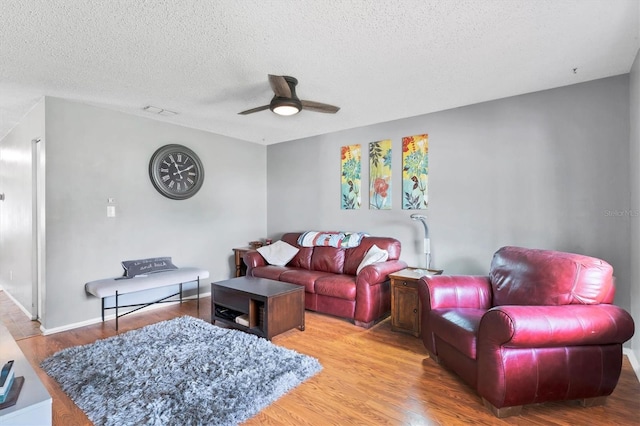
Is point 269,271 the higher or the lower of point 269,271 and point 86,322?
the higher

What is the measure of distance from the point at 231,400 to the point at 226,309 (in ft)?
5.04

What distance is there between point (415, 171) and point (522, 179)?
45.2 inches

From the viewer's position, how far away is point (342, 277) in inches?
145

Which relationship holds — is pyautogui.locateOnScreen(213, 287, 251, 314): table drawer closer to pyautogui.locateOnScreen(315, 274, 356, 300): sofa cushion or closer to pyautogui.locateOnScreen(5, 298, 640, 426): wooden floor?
pyautogui.locateOnScreen(5, 298, 640, 426): wooden floor

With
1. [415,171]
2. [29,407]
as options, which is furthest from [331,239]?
[29,407]

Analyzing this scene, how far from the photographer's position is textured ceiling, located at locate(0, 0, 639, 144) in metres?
1.89

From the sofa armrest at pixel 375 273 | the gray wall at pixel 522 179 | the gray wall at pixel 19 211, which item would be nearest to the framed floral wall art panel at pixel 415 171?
the gray wall at pixel 522 179

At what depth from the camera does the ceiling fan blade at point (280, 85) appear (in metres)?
2.46

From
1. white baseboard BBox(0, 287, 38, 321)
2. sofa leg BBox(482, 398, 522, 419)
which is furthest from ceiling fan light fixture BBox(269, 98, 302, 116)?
white baseboard BBox(0, 287, 38, 321)

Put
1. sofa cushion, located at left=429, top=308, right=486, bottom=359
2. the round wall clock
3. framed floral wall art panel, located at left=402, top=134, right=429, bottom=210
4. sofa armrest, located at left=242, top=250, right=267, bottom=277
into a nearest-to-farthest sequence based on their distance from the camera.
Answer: sofa cushion, located at left=429, top=308, right=486, bottom=359
framed floral wall art panel, located at left=402, top=134, right=429, bottom=210
the round wall clock
sofa armrest, located at left=242, top=250, right=267, bottom=277

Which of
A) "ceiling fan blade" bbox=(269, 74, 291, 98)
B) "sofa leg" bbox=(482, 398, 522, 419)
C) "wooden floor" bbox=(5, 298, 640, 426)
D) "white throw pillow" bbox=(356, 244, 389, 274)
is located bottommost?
"wooden floor" bbox=(5, 298, 640, 426)

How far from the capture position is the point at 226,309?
11.2 ft

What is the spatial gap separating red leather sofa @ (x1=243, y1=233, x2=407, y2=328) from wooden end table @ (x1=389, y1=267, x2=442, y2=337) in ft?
0.68

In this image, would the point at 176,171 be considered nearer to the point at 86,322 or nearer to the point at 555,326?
the point at 86,322
